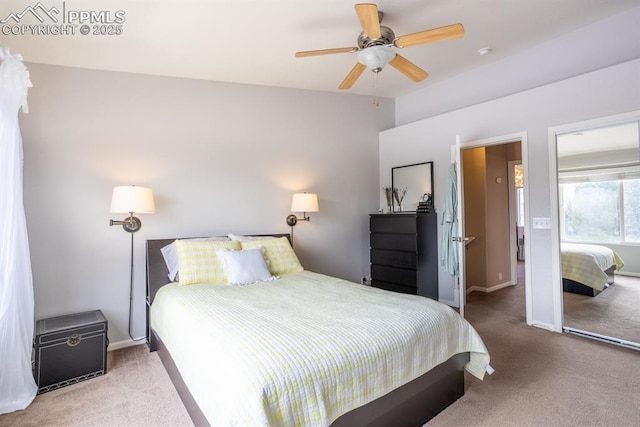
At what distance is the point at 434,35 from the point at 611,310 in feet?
9.71

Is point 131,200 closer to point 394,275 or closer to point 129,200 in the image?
point 129,200

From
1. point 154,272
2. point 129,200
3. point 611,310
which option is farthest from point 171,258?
point 611,310

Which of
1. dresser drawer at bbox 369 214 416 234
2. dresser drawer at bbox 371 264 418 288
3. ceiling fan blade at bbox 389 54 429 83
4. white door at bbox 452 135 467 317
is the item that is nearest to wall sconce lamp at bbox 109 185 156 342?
ceiling fan blade at bbox 389 54 429 83

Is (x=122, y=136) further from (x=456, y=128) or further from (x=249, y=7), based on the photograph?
(x=456, y=128)

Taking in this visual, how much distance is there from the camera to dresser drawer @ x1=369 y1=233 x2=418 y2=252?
388 centimetres

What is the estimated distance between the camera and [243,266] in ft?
9.03

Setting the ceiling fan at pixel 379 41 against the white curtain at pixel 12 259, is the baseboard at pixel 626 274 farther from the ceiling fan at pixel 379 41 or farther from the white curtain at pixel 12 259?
A: the white curtain at pixel 12 259

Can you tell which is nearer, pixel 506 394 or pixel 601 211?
pixel 506 394

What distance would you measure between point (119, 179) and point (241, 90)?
5.31ft

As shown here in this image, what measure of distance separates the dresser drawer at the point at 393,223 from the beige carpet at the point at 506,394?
150cm

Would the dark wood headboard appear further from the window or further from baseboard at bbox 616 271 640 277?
baseboard at bbox 616 271 640 277

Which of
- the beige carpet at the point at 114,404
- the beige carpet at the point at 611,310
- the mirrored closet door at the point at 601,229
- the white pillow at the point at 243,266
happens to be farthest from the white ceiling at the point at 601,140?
the beige carpet at the point at 114,404

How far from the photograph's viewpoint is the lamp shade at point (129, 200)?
272 cm

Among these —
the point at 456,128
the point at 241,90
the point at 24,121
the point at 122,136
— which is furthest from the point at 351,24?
the point at 24,121
